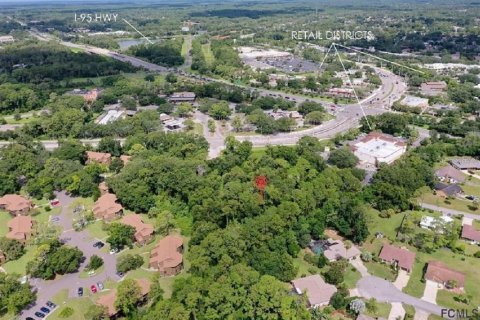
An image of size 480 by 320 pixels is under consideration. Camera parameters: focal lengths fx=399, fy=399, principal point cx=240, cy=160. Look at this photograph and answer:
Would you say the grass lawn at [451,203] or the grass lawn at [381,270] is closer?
the grass lawn at [381,270]

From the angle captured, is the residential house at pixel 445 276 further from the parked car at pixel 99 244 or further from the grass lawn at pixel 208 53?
the grass lawn at pixel 208 53

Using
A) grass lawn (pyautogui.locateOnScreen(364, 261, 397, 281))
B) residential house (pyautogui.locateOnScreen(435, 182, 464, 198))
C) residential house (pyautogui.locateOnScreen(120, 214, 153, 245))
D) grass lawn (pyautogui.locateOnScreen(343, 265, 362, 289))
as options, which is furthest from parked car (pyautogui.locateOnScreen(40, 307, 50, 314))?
residential house (pyautogui.locateOnScreen(435, 182, 464, 198))

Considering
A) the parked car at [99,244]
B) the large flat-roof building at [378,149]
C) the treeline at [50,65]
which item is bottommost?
the parked car at [99,244]

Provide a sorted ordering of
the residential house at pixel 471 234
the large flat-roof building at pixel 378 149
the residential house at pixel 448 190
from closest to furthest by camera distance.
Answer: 1. the residential house at pixel 471 234
2. the residential house at pixel 448 190
3. the large flat-roof building at pixel 378 149

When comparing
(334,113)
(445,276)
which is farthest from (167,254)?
(334,113)

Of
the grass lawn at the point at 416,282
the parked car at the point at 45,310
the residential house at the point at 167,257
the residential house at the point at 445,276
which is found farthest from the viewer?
the residential house at the point at 167,257

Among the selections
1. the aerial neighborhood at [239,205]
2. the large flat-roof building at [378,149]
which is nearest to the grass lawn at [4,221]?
the aerial neighborhood at [239,205]
